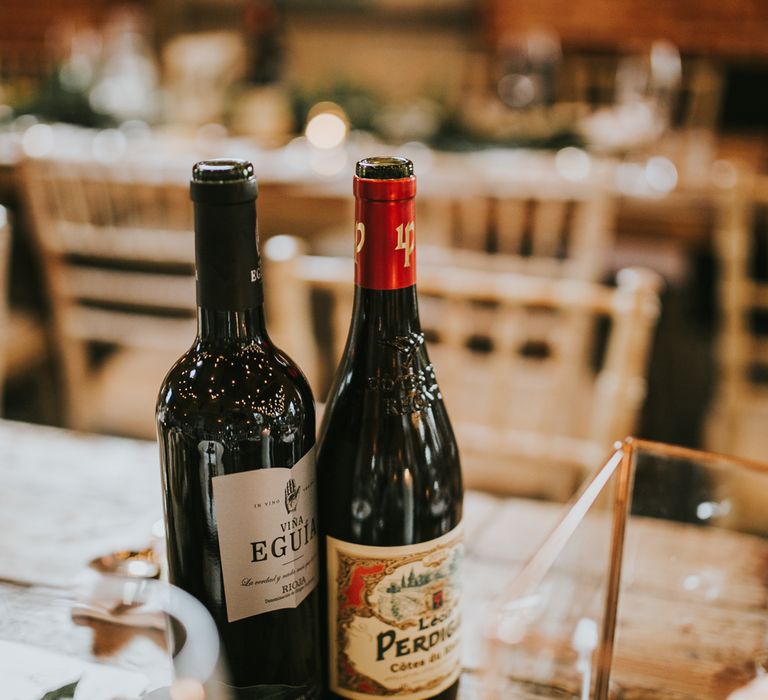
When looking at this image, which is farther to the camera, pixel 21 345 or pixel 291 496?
pixel 21 345

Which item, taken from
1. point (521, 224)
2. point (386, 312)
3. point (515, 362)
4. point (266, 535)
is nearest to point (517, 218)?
point (521, 224)

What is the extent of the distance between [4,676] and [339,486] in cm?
21

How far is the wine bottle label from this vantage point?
1.53 ft

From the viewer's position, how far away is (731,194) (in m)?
1.75

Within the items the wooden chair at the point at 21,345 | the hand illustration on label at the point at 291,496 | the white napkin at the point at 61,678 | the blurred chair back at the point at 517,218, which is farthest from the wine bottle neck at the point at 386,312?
the wooden chair at the point at 21,345

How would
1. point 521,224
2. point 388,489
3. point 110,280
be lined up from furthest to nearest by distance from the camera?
1. point 110,280
2. point 521,224
3. point 388,489

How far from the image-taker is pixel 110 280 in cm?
208

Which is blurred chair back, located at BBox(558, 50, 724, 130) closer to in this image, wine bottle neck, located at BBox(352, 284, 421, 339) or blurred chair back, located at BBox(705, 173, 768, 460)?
blurred chair back, located at BBox(705, 173, 768, 460)

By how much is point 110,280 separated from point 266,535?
170 centimetres

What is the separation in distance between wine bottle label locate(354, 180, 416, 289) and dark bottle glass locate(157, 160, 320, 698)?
6 cm

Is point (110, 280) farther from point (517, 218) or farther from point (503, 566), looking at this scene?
point (503, 566)

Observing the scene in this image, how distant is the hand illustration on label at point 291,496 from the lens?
1.61 ft

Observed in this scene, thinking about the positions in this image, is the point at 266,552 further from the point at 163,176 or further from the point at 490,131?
the point at 490,131

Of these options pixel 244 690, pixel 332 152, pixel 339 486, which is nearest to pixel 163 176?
pixel 332 152
